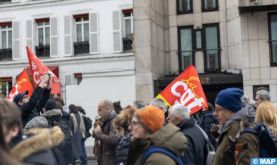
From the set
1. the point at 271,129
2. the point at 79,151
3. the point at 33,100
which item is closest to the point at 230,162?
the point at 271,129

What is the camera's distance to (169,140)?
176 inches

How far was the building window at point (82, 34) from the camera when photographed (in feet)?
97.3

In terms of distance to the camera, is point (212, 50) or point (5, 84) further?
point (5, 84)

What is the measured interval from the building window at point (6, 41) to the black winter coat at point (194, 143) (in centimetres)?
2607

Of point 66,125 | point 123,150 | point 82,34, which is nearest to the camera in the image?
point 123,150

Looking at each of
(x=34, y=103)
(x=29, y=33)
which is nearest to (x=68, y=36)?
(x=29, y=33)

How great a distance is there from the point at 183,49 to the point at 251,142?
19.5 metres

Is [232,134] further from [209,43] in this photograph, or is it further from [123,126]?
[209,43]

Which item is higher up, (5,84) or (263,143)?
(5,84)

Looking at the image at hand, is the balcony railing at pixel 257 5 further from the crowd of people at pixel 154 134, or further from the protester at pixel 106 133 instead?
the protester at pixel 106 133

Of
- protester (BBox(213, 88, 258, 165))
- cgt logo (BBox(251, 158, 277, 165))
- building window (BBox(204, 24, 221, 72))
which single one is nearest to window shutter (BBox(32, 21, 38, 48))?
building window (BBox(204, 24, 221, 72))

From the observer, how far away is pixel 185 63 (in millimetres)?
24016

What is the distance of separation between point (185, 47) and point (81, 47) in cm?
784

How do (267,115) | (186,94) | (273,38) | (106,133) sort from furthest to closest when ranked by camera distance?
(273,38)
(186,94)
(106,133)
(267,115)
